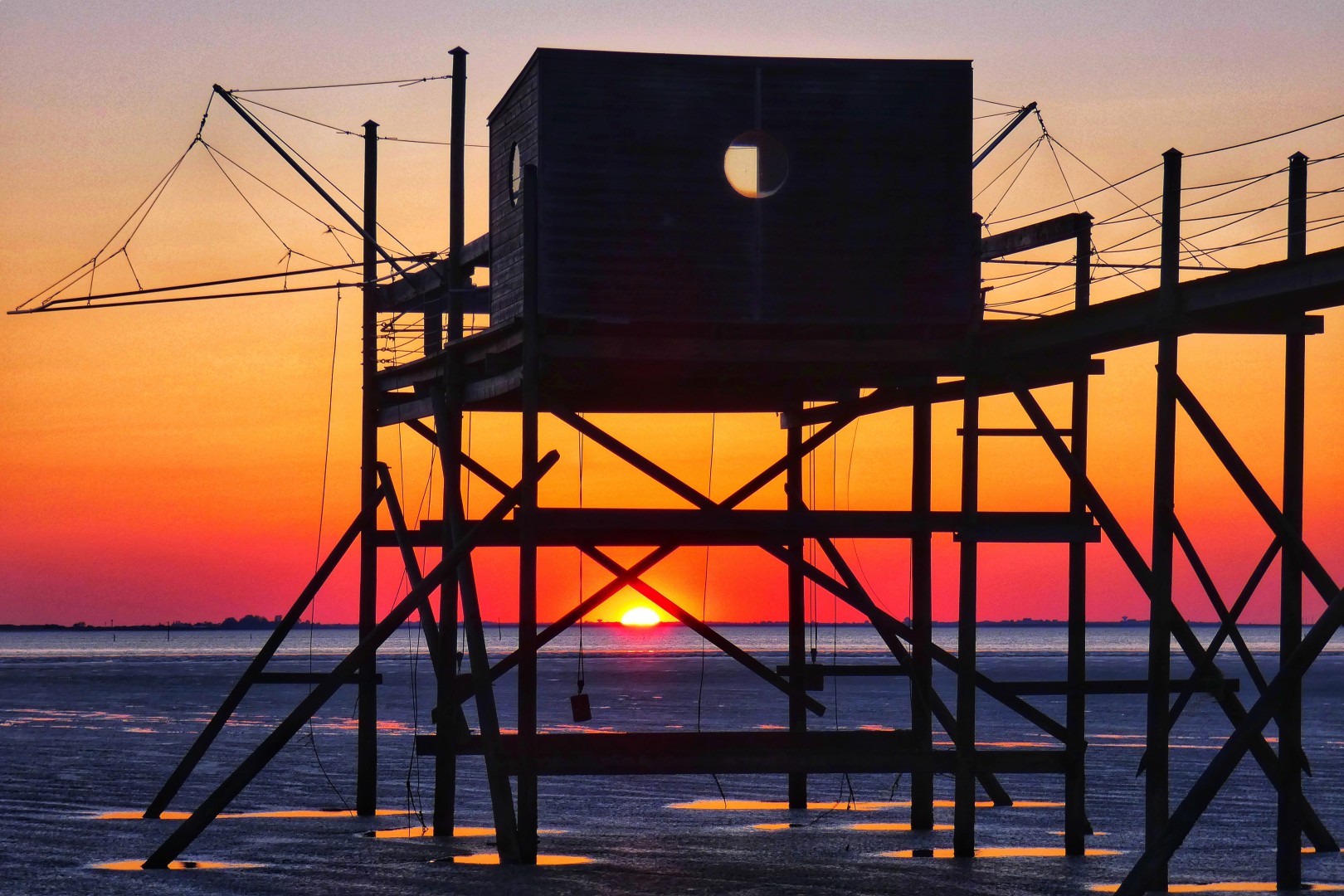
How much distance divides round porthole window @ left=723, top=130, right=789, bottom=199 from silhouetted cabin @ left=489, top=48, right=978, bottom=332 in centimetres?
2

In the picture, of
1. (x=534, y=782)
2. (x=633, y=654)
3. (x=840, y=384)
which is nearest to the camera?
(x=534, y=782)

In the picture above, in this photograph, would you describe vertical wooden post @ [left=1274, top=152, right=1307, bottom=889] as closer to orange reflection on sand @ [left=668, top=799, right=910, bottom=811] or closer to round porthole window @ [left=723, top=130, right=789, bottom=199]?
round porthole window @ [left=723, top=130, right=789, bottom=199]

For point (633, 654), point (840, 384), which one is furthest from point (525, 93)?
point (633, 654)

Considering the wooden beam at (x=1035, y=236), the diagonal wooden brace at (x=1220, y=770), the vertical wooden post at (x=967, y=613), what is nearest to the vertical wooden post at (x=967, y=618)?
the vertical wooden post at (x=967, y=613)

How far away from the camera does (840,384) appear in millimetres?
23641

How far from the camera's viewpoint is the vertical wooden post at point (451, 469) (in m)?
21.6

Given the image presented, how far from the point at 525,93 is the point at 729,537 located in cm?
607

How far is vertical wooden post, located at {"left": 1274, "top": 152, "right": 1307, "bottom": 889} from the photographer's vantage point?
683 inches

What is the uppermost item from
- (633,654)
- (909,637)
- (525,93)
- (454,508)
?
(525,93)

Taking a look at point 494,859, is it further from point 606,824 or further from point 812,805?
point 812,805

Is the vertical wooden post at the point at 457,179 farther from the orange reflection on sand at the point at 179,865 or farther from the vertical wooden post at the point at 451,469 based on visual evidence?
the orange reflection on sand at the point at 179,865

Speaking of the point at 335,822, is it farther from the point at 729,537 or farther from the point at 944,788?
the point at 944,788

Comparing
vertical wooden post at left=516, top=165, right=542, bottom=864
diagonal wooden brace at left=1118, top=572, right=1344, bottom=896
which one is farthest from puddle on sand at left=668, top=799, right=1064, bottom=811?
diagonal wooden brace at left=1118, top=572, right=1344, bottom=896

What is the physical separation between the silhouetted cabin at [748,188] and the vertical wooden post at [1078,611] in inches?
51.2
